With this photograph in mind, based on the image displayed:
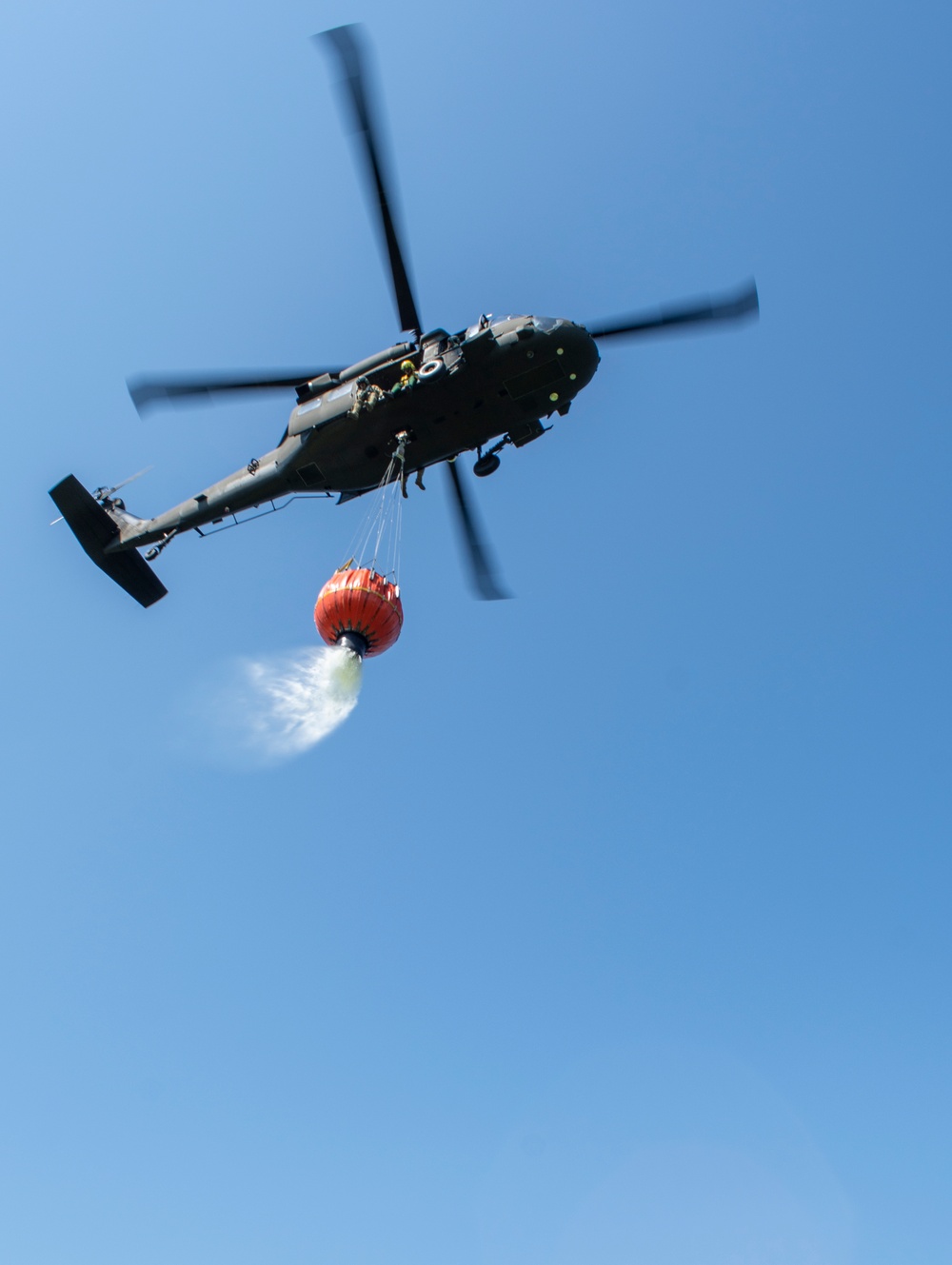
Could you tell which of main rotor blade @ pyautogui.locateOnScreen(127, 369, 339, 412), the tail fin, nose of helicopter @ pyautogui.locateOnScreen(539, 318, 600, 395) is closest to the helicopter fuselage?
nose of helicopter @ pyautogui.locateOnScreen(539, 318, 600, 395)

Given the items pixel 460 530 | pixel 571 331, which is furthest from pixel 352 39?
pixel 460 530

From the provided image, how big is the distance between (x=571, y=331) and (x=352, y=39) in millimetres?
5257

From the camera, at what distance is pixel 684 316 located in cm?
1338

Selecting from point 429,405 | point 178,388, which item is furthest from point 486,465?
point 178,388

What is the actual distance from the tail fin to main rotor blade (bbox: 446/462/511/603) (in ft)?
25.2

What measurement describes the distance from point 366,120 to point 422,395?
424cm

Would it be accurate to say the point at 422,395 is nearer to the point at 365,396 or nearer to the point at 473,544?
the point at 365,396

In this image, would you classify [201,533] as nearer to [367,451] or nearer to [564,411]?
[367,451]

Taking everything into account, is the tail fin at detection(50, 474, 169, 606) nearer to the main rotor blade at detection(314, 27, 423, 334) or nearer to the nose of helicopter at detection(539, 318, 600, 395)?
the main rotor blade at detection(314, 27, 423, 334)

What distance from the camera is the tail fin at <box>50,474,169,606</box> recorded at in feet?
60.5

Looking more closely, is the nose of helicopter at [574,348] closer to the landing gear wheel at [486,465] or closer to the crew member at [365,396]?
the landing gear wheel at [486,465]

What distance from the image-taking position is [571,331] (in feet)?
46.4

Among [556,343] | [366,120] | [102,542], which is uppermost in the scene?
[556,343]

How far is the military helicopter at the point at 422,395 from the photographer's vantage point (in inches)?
552
